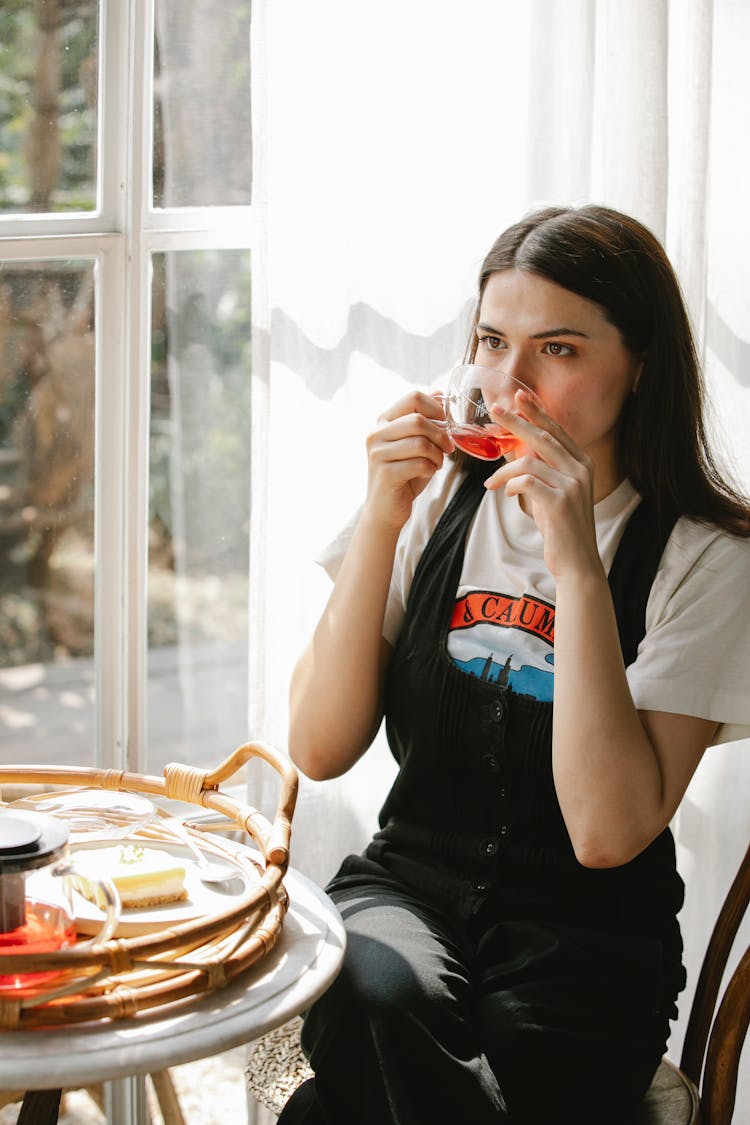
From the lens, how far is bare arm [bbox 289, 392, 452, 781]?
152cm

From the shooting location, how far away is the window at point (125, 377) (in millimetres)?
2043

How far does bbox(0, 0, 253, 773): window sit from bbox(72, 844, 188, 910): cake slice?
2.85 ft

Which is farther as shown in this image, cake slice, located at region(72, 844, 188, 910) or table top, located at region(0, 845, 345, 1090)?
cake slice, located at region(72, 844, 188, 910)

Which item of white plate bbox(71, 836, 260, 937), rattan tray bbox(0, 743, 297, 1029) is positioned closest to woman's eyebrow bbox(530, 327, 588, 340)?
rattan tray bbox(0, 743, 297, 1029)

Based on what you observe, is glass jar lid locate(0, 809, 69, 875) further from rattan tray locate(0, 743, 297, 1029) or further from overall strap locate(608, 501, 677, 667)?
overall strap locate(608, 501, 677, 667)

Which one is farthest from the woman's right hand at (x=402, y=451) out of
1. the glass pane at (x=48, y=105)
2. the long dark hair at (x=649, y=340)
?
the glass pane at (x=48, y=105)

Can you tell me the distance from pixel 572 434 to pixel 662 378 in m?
0.15

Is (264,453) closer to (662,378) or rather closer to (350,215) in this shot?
(350,215)

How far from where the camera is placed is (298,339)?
1.92m

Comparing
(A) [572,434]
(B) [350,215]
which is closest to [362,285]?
(B) [350,215]

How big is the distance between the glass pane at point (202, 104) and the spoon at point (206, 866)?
3.72 feet

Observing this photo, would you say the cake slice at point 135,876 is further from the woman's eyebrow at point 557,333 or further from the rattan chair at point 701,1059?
the woman's eyebrow at point 557,333

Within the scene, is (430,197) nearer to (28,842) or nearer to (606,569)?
(606,569)

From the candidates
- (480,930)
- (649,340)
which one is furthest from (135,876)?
(649,340)
